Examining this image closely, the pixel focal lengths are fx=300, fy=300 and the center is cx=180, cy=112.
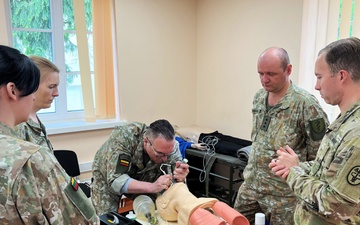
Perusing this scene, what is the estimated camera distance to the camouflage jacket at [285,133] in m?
1.78

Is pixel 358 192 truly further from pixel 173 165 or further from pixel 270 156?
pixel 173 165

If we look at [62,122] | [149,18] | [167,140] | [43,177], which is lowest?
[62,122]

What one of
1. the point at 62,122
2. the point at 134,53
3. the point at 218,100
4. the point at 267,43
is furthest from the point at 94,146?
the point at 267,43

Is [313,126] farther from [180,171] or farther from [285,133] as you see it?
[180,171]

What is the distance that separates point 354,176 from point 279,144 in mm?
877

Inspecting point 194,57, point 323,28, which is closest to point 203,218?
point 323,28

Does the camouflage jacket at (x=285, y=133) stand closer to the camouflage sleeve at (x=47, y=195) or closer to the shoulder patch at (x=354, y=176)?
the shoulder patch at (x=354, y=176)

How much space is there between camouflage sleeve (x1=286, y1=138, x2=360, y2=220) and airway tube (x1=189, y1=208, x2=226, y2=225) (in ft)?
1.27

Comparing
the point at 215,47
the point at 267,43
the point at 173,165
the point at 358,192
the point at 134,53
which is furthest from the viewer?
the point at 215,47

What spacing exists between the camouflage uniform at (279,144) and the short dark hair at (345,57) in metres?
0.71

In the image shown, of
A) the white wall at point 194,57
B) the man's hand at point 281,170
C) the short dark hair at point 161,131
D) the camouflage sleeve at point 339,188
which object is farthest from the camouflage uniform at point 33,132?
the white wall at point 194,57

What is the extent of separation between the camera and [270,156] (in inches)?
74.8

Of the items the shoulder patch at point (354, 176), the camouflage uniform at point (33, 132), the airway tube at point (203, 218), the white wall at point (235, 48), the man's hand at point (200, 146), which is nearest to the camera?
the shoulder patch at point (354, 176)

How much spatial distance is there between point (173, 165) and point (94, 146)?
1.65 m
